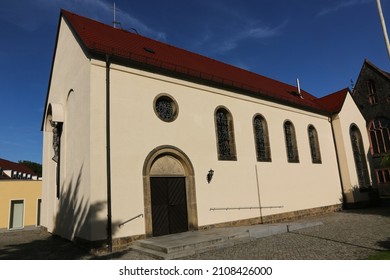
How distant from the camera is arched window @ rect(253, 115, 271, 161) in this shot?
16.8m

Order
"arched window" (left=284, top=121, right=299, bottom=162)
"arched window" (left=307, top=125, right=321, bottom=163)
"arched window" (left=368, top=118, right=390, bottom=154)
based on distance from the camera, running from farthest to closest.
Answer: "arched window" (left=368, top=118, right=390, bottom=154) < "arched window" (left=307, top=125, right=321, bottom=163) < "arched window" (left=284, top=121, right=299, bottom=162)

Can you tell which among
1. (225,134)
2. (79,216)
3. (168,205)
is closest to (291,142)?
(225,134)

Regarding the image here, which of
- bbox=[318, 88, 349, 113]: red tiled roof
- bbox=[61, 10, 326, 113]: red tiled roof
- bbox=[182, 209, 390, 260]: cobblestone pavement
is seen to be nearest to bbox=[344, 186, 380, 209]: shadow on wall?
bbox=[318, 88, 349, 113]: red tiled roof

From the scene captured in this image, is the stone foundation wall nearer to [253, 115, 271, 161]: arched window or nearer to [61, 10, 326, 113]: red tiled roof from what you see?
[253, 115, 271, 161]: arched window

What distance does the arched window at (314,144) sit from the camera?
20.5 m

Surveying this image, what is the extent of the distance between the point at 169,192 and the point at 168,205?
53 centimetres

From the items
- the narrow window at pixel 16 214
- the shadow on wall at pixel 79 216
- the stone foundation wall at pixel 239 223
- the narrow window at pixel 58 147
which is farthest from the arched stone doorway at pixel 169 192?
the narrow window at pixel 16 214

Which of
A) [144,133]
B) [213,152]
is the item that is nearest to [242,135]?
[213,152]

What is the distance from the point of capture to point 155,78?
13086 mm

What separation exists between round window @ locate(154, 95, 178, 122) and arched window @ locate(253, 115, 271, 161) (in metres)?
5.31

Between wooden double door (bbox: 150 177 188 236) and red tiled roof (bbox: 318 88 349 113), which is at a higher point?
red tiled roof (bbox: 318 88 349 113)

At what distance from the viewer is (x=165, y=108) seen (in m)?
13.3

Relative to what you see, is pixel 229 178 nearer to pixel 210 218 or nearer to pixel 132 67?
pixel 210 218
